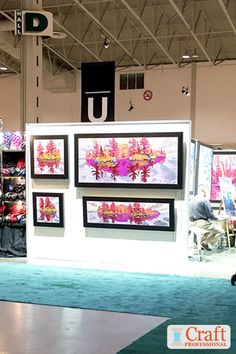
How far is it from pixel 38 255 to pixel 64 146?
166 centimetres

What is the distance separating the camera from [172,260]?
7.09m

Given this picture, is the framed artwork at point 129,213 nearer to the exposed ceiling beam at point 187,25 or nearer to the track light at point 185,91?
the exposed ceiling beam at point 187,25

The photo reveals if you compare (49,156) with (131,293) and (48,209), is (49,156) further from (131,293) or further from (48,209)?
(131,293)

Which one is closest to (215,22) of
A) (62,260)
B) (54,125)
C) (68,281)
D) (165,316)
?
(54,125)

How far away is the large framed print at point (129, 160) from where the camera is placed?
7008 mm

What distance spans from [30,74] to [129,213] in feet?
11.2

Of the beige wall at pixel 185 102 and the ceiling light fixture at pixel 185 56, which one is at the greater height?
the ceiling light fixture at pixel 185 56

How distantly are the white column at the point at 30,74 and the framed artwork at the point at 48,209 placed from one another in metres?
2.00

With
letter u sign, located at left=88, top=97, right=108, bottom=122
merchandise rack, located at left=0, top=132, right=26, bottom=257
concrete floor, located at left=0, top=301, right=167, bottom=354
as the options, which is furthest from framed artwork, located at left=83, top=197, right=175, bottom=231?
concrete floor, located at left=0, top=301, right=167, bottom=354

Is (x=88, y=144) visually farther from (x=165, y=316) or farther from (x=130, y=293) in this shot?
(x=165, y=316)

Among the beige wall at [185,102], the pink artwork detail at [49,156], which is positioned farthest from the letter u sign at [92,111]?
the beige wall at [185,102]

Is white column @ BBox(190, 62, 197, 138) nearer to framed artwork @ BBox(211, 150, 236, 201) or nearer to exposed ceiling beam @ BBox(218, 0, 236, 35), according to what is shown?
exposed ceiling beam @ BBox(218, 0, 236, 35)

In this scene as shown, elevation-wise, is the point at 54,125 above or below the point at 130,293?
above

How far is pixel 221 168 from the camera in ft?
36.2
